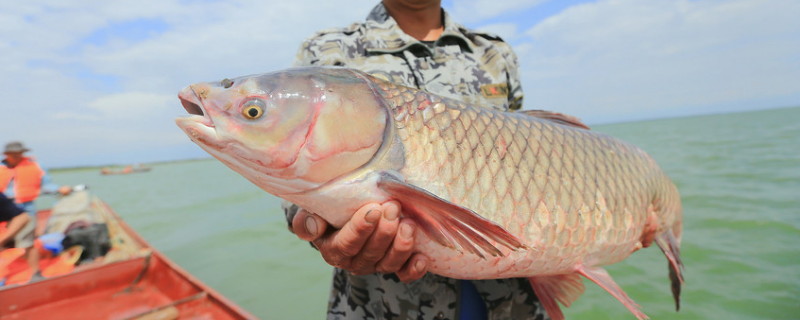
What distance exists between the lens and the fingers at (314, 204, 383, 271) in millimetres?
1191

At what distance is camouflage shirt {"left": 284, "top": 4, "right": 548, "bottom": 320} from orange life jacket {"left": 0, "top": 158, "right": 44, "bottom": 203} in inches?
287

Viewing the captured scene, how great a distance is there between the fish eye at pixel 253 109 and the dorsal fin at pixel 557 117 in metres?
1.23

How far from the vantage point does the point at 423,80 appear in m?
1.87

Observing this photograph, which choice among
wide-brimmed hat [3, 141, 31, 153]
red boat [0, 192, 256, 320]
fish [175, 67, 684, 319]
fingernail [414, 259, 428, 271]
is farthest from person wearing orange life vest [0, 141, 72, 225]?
fingernail [414, 259, 428, 271]

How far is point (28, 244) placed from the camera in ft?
19.3

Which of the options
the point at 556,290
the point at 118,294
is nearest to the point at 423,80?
the point at 556,290

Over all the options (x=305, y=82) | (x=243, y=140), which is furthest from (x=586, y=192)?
(x=243, y=140)

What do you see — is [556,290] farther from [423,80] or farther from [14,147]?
[14,147]

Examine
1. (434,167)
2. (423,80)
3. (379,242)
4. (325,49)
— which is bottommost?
(379,242)

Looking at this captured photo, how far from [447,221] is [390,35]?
1083mm

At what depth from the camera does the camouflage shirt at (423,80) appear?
1.64m

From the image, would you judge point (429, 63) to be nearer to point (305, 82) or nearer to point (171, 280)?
point (305, 82)

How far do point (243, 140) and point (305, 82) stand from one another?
26 cm

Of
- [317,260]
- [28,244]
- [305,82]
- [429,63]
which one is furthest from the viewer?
[317,260]
